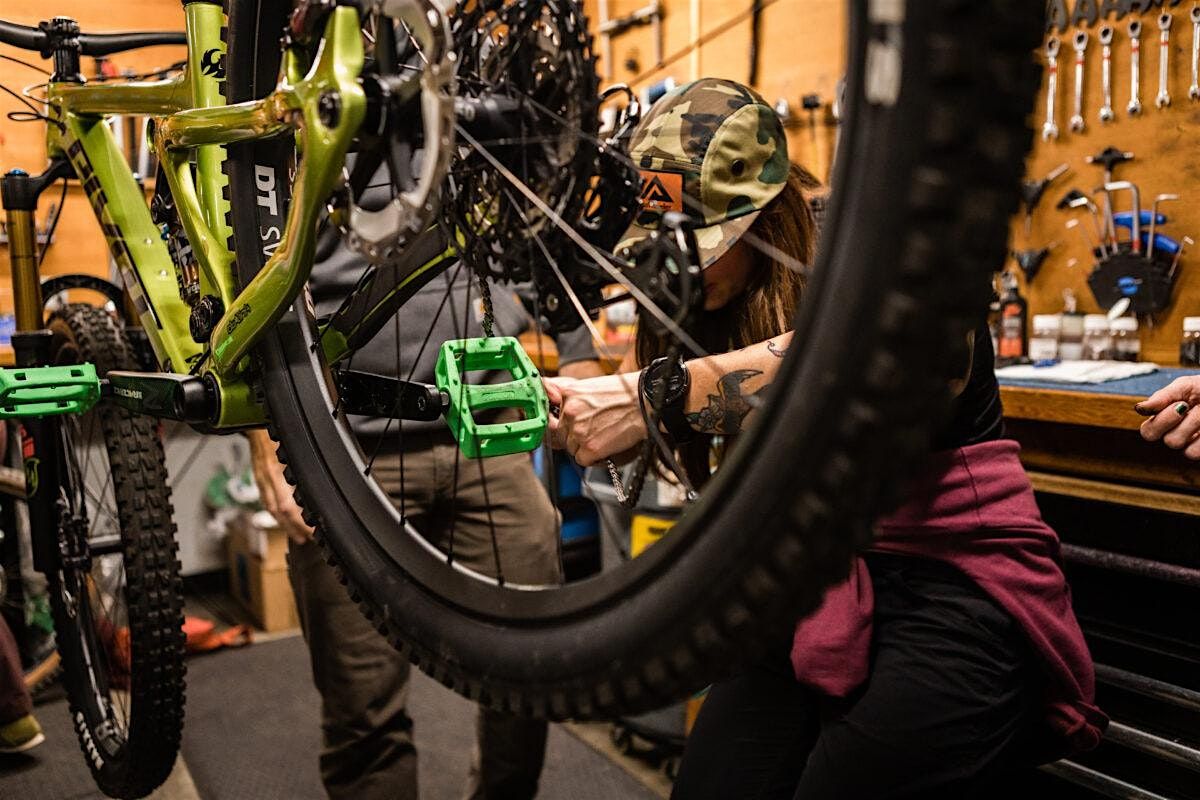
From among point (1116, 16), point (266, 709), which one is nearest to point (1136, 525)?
point (1116, 16)

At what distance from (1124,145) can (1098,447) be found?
0.63m

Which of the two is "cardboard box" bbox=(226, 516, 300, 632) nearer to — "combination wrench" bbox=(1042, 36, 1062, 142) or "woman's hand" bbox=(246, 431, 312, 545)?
"woman's hand" bbox=(246, 431, 312, 545)

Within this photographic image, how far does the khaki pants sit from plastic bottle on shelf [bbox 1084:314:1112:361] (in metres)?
1.07

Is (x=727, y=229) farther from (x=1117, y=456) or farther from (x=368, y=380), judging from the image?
(x=1117, y=456)

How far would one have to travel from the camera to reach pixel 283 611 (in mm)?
2607

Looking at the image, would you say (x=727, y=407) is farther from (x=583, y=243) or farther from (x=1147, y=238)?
(x=1147, y=238)

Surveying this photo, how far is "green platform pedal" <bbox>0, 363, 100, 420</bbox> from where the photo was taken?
96 cm

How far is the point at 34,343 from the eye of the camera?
1.14 metres

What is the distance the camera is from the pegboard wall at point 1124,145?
1.64 meters

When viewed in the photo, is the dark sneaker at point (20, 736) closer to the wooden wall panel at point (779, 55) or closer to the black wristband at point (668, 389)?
the black wristband at point (668, 389)

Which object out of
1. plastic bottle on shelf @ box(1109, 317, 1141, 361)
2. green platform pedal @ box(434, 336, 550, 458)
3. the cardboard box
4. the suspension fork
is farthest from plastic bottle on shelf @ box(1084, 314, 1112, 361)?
the cardboard box

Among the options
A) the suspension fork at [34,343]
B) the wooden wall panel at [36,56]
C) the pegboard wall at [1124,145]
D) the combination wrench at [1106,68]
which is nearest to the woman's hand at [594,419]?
the wooden wall panel at [36,56]

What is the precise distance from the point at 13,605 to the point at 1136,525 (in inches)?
82.6

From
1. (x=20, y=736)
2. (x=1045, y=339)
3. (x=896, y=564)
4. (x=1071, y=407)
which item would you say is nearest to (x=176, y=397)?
(x=896, y=564)
